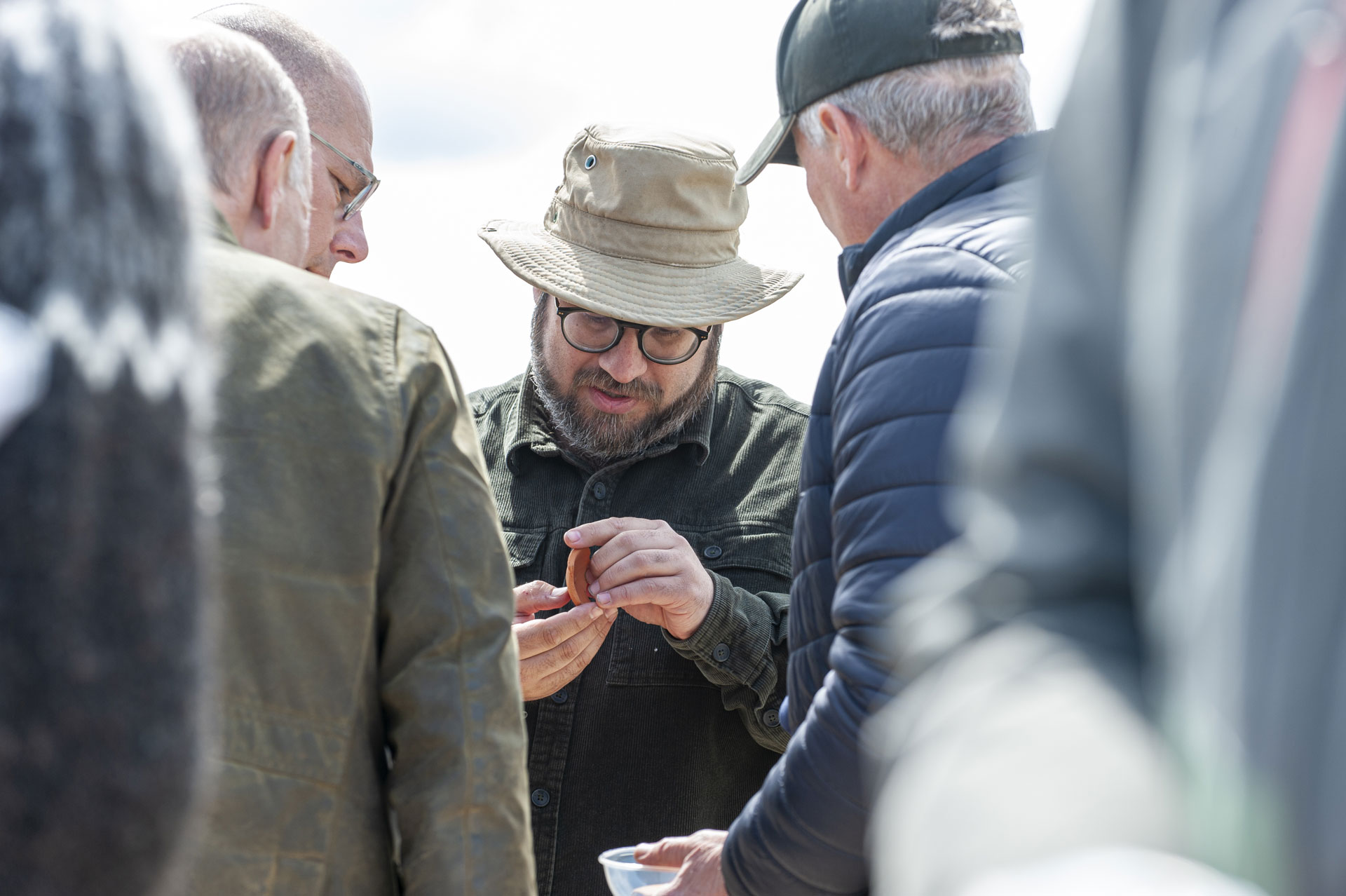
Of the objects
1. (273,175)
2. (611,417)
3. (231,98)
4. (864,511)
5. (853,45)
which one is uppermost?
(853,45)

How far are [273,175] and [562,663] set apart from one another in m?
1.32

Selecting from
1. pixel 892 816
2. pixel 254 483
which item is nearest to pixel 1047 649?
pixel 892 816

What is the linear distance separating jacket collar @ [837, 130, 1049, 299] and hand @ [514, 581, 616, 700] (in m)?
1.10

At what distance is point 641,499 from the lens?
3195 millimetres

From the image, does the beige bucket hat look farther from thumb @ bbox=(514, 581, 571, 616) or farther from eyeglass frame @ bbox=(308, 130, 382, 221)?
thumb @ bbox=(514, 581, 571, 616)

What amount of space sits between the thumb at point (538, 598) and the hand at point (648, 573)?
8cm

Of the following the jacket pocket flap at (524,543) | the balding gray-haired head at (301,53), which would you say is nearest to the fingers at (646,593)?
the jacket pocket flap at (524,543)

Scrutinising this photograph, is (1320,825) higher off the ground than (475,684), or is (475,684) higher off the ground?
(1320,825)

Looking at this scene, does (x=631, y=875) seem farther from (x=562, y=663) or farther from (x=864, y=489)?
(x=864, y=489)

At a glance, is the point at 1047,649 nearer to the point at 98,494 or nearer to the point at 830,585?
the point at 98,494

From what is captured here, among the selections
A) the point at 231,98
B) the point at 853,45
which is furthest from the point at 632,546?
the point at 231,98

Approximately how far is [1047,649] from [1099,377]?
0.14 m

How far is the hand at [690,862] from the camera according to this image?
2.15 m

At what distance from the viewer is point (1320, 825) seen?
0.46 metres
